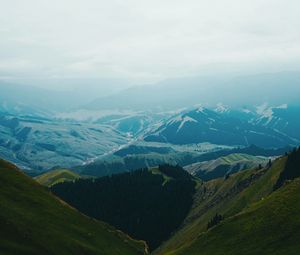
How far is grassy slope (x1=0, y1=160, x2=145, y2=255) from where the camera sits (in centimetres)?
8681

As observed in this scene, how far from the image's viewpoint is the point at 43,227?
97438 mm

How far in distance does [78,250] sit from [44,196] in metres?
25.4

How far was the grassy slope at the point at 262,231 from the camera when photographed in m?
94.7

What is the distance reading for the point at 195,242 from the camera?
366 feet

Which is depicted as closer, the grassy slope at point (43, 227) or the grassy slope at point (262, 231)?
the grassy slope at point (43, 227)

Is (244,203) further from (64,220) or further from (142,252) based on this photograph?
(64,220)

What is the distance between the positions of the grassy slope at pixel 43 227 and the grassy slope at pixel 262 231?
19861 millimetres

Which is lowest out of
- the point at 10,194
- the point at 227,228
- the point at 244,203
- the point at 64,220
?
the point at 244,203

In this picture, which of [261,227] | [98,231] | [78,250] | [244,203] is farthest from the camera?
[244,203]

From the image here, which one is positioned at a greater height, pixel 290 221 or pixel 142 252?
pixel 290 221

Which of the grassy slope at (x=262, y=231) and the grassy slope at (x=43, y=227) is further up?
the grassy slope at (x=43, y=227)

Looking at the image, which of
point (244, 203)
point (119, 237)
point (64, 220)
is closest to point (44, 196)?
point (64, 220)

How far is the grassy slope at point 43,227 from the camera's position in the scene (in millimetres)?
86812

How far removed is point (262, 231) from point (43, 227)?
46318mm
